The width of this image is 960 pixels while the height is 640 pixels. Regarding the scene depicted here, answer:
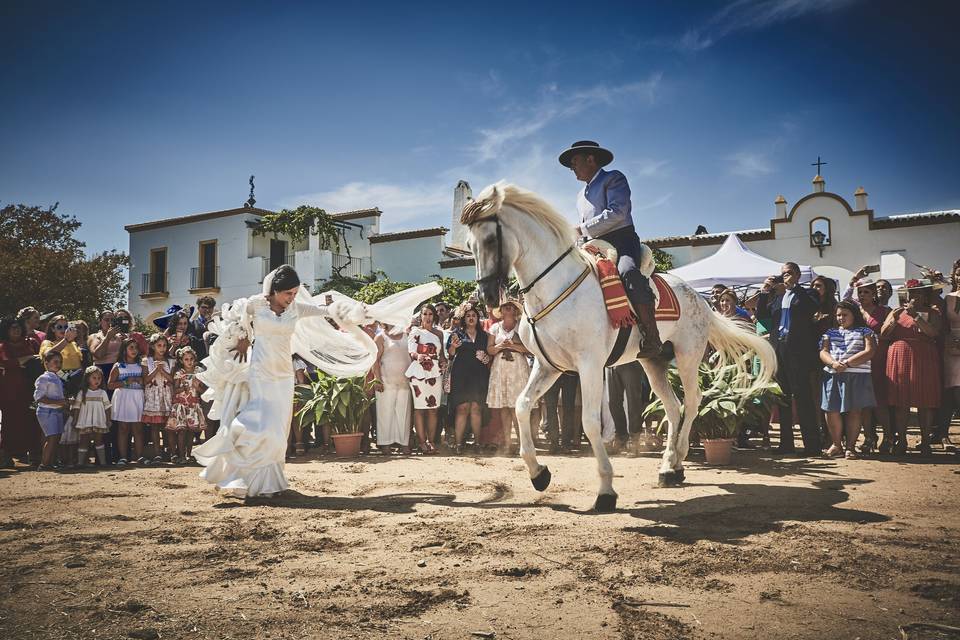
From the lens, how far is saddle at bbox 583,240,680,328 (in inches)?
232

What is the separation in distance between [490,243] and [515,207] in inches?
19.9

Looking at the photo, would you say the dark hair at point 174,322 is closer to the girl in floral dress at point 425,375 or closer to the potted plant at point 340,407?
the potted plant at point 340,407

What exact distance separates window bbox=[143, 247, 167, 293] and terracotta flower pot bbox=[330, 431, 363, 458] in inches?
1285

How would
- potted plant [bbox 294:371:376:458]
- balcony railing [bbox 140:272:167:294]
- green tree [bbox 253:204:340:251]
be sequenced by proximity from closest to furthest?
potted plant [bbox 294:371:376:458], green tree [bbox 253:204:340:251], balcony railing [bbox 140:272:167:294]

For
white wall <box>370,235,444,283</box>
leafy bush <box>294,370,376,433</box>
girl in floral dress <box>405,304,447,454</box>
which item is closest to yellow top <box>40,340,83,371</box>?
leafy bush <box>294,370,376,433</box>

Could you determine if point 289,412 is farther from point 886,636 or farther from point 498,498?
point 886,636

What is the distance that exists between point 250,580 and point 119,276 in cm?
2796

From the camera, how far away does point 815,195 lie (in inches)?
1143

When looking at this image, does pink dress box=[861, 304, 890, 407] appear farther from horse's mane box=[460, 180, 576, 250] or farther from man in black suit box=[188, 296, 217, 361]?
man in black suit box=[188, 296, 217, 361]

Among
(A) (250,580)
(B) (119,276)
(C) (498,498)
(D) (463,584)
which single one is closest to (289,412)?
(C) (498,498)

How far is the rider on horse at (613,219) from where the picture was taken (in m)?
6.18

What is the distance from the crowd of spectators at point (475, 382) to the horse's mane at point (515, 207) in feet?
8.38

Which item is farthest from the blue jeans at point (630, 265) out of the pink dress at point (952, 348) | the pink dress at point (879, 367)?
the pink dress at point (952, 348)

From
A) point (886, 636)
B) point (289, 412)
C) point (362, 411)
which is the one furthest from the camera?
point (362, 411)
